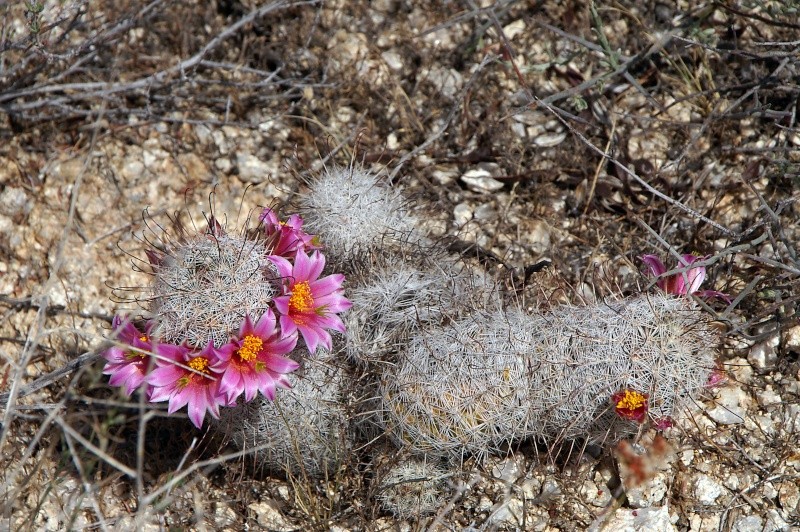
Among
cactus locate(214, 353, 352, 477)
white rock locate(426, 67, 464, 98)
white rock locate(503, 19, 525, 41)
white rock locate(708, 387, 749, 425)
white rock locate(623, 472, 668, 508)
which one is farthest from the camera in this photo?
white rock locate(503, 19, 525, 41)

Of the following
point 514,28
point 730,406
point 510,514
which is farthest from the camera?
point 514,28

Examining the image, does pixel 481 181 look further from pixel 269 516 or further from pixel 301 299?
pixel 269 516

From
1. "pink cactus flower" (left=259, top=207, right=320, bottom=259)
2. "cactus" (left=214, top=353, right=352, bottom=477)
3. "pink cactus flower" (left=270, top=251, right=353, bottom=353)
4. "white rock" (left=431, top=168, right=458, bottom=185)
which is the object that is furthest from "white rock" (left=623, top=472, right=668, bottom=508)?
"white rock" (left=431, top=168, right=458, bottom=185)

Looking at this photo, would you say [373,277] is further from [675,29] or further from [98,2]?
[98,2]

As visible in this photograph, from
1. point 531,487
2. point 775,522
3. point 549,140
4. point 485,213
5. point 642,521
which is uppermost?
point 549,140

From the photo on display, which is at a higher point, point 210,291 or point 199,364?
point 210,291

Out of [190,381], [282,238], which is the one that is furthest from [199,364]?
[282,238]

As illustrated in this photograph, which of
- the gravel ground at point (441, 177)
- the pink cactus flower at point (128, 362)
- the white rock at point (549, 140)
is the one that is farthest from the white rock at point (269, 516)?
the white rock at point (549, 140)

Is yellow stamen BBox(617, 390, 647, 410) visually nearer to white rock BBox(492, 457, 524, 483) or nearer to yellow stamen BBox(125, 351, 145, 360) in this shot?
white rock BBox(492, 457, 524, 483)
